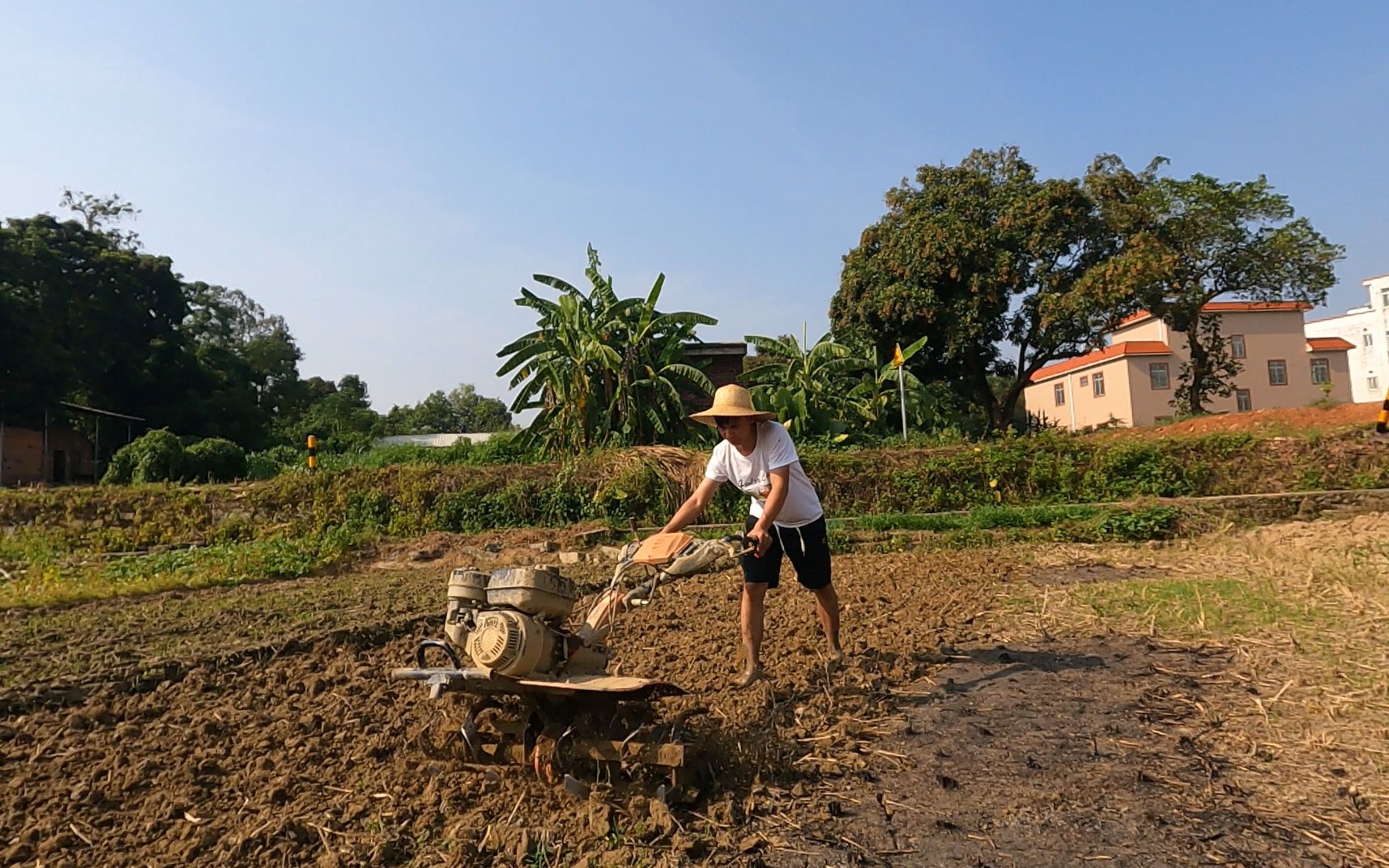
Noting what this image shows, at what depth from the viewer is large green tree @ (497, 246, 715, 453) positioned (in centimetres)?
1412

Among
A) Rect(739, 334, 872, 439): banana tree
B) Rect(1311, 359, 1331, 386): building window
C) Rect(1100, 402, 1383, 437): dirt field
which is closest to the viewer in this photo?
Rect(1100, 402, 1383, 437): dirt field

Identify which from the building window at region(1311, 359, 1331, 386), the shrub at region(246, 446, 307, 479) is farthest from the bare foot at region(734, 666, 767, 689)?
the building window at region(1311, 359, 1331, 386)

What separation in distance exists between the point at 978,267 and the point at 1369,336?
54.2 metres

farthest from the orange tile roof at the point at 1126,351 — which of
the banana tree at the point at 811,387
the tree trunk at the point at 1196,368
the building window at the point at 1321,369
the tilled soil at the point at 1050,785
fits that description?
the tilled soil at the point at 1050,785

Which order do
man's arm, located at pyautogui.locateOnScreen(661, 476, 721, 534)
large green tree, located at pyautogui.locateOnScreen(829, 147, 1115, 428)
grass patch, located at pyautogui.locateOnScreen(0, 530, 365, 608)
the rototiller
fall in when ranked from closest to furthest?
the rototiller
man's arm, located at pyautogui.locateOnScreen(661, 476, 721, 534)
grass patch, located at pyautogui.locateOnScreen(0, 530, 365, 608)
large green tree, located at pyautogui.locateOnScreen(829, 147, 1115, 428)

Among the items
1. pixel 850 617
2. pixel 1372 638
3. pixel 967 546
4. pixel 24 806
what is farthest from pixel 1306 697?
pixel 967 546

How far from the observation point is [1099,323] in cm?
2119

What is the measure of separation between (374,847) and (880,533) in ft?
27.7

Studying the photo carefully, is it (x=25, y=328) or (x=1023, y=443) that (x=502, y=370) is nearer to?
(x=1023, y=443)

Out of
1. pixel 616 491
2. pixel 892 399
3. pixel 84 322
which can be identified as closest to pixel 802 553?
pixel 616 491

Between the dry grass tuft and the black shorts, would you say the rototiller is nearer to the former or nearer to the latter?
the black shorts

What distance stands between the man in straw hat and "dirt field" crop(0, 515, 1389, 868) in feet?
1.46

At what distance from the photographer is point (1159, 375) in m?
34.0

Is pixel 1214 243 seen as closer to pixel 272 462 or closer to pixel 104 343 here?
pixel 272 462
